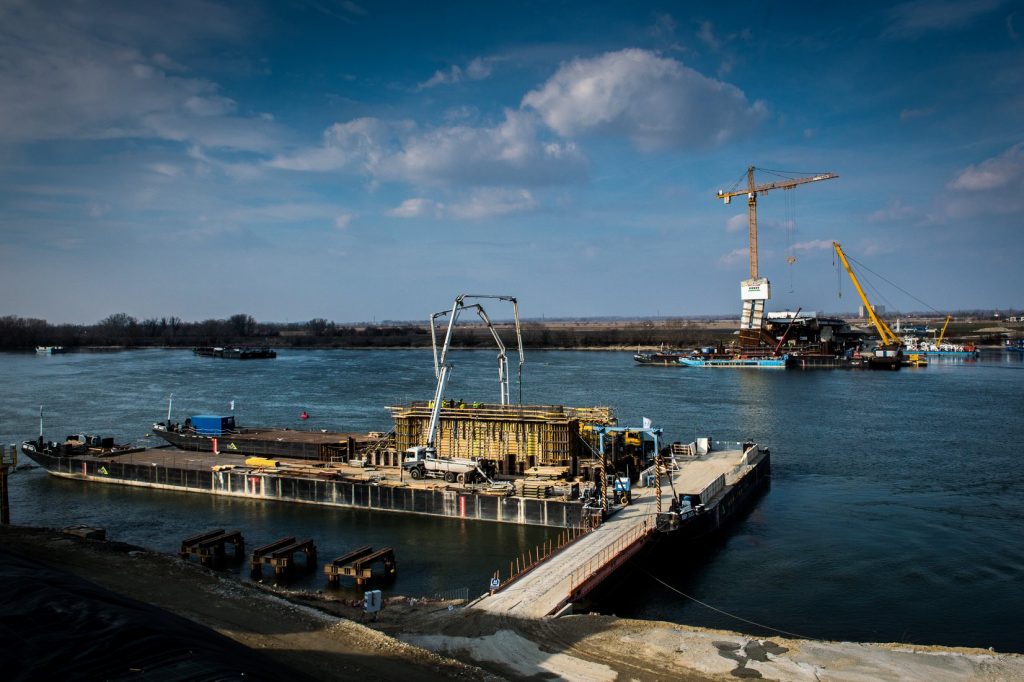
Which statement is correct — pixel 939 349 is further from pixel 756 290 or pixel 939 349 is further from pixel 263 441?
pixel 263 441

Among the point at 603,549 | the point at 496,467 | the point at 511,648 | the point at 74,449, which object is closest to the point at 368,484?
the point at 496,467

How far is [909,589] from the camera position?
90.7 ft

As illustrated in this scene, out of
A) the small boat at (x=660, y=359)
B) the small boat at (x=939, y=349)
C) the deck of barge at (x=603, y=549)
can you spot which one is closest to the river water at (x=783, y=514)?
the deck of barge at (x=603, y=549)

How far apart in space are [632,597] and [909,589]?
10236 millimetres

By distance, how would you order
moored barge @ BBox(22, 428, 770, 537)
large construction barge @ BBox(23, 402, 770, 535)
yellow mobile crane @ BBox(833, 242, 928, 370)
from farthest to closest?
yellow mobile crane @ BBox(833, 242, 928, 370) < large construction barge @ BBox(23, 402, 770, 535) < moored barge @ BBox(22, 428, 770, 537)

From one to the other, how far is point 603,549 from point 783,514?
15027 millimetres

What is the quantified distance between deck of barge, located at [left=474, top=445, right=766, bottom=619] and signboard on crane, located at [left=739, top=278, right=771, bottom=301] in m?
120

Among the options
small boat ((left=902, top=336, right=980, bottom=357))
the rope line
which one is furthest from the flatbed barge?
small boat ((left=902, top=336, right=980, bottom=357))

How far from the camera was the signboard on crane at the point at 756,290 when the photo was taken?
156125mm

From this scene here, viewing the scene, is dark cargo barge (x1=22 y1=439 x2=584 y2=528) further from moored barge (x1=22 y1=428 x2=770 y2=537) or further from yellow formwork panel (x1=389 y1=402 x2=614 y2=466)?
yellow formwork panel (x1=389 y1=402 x2=614 y2=466)

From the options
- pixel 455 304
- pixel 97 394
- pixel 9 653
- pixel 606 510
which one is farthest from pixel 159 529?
pixel 97 394

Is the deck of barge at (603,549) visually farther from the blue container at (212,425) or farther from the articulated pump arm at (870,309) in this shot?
the articulated pump arm at (870,309)

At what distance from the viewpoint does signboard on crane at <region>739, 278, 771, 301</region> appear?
512 ft

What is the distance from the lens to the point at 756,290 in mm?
157250
